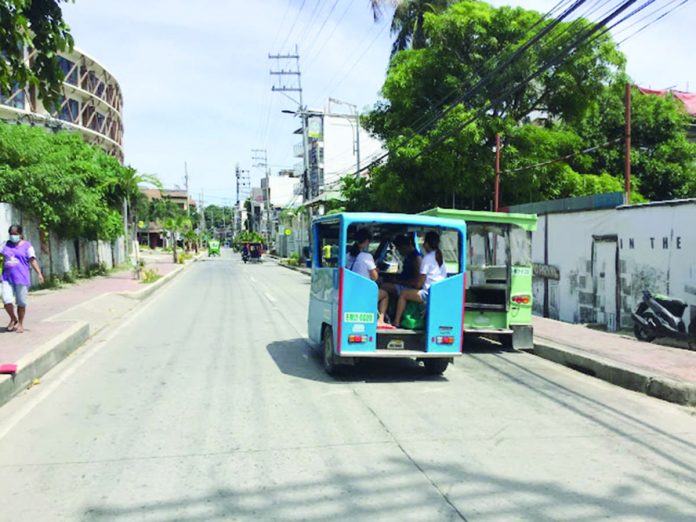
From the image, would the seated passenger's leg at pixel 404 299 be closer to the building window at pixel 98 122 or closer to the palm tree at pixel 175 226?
the palm tree at pixel 175 226

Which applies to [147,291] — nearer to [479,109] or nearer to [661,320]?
[479,109]

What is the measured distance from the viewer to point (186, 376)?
8172 mm

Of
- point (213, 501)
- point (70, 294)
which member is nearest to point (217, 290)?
point (70, 294)

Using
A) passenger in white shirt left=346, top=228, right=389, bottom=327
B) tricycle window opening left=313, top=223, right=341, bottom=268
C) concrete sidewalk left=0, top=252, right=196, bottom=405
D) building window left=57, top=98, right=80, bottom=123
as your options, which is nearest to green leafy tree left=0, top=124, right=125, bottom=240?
concrete sidewalk left=0, top=252, right=196, bottom=405

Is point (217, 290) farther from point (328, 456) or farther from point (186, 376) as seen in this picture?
point (328, 456)

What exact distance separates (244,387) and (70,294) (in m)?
13.7

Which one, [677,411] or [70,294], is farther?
[70,294]

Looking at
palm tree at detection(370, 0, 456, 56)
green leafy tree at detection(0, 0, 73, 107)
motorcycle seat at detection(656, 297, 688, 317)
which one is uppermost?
palm tree at detection(370, 0, 456, 56)

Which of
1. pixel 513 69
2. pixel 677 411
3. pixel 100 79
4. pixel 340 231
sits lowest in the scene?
pixel 677 411


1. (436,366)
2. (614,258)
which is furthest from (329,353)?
(614,258)

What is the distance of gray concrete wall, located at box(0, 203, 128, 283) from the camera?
18812mm

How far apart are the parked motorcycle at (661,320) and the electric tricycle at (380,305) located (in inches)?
174

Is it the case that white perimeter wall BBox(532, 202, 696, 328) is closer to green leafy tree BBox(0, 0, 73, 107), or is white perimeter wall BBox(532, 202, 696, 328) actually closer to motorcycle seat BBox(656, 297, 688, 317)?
motorcycle seat BBox(656, 297, 688, 317)

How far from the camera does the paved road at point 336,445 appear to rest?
4.18 metres
